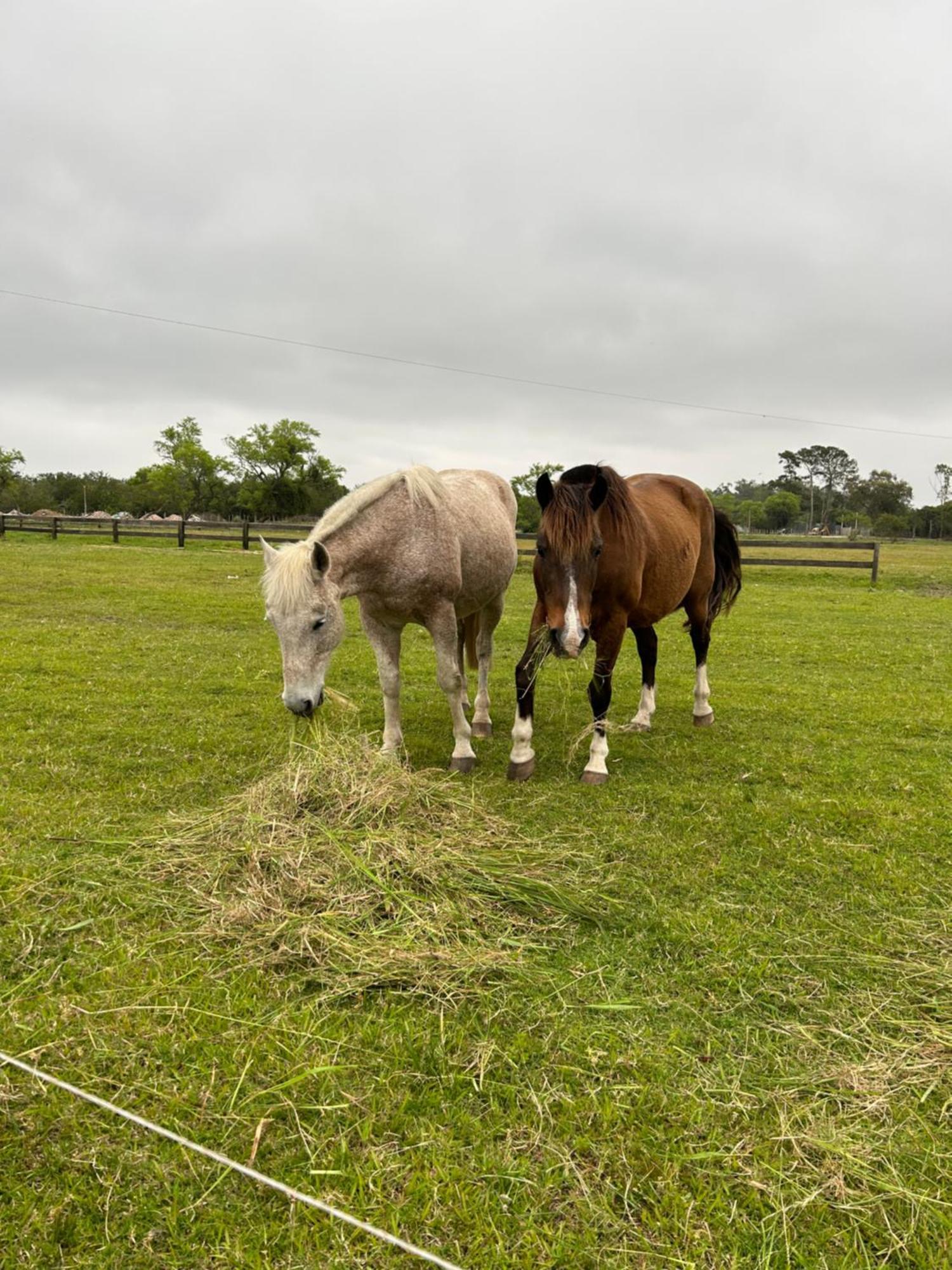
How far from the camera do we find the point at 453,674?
516 centimetres

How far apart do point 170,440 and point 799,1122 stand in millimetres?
91048

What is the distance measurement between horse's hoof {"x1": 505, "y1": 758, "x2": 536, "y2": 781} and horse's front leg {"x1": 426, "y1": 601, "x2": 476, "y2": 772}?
1.10ft

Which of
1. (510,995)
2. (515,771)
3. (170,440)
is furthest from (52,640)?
(170,440)

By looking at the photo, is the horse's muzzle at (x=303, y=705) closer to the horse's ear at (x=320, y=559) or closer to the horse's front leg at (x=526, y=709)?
the horse's ear at (x=320, y=559)

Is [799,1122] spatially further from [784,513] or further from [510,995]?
[784,513]

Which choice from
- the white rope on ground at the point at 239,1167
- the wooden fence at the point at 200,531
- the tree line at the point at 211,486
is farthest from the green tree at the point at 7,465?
the white rope on ground at the point at 239,1167

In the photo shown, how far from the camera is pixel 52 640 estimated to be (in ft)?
29.8

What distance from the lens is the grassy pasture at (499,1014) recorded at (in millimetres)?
1697

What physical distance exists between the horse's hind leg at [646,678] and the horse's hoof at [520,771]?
166 centimetres

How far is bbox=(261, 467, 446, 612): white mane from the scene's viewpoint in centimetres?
403

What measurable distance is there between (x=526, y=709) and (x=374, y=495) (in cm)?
185

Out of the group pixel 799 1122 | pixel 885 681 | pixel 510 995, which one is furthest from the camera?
pixel 885 681

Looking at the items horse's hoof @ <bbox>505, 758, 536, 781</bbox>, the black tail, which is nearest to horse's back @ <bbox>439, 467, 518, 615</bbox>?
horse's hoof @ <bbox>505, 758, 536, 781</bbox>

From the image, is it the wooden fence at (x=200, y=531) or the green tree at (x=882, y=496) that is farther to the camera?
the green tree at (x=882, y=496)
